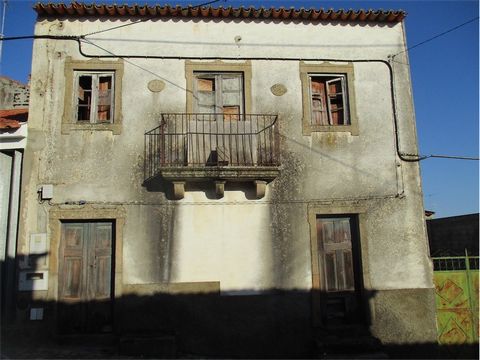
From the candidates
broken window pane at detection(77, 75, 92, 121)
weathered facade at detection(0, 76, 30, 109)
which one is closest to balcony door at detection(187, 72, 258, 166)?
broken window pane at detection(77, 75, 92, 121)

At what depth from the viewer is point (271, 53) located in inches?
354

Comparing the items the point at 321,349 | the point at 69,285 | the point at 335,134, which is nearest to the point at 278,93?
the point at 335,134

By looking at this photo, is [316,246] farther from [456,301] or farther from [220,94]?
[220,94]

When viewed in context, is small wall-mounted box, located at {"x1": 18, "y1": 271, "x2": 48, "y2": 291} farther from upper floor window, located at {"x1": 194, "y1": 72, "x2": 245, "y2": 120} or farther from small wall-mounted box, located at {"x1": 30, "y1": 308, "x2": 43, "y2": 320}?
upper floor window, located at {"x1": 194, "y1": 72, "x2": 245, "y2": 120}

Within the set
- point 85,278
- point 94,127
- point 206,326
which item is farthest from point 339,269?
point 94,127

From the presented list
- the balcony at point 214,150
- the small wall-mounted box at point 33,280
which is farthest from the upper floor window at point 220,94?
the small wall-mounted box at point 33,280

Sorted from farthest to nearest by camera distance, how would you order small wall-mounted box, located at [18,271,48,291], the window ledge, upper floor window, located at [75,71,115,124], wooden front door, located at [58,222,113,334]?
upper floor window, located at [75,71,115,124] < the window ledge < wooden front door, located at [58,222,113,334] < small wall-mounted box, located at [18,271,48,291]

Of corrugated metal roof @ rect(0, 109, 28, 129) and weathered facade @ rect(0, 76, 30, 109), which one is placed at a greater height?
weathered facade @ rect(0, 76, 30, 109)

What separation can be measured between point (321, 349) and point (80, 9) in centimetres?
803

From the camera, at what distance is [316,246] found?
838cm

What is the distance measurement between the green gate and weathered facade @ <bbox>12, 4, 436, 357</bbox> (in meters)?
0.56

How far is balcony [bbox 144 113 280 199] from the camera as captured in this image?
797 centimetres

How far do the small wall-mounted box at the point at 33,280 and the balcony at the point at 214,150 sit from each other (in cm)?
251

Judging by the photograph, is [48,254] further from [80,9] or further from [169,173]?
[80,9]
